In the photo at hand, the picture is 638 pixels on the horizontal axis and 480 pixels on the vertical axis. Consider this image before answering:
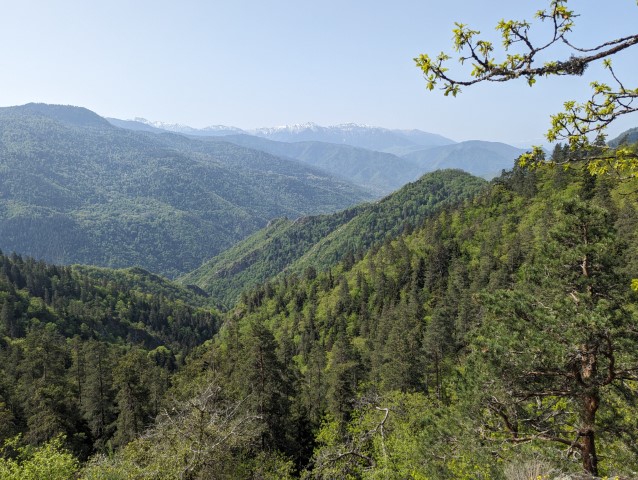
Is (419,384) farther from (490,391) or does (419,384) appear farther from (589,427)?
(589,427)

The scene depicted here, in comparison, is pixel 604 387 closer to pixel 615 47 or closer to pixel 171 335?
pixel 615 47

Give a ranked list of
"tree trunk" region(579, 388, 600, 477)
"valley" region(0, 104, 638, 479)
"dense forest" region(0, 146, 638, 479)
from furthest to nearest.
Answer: "valley" region(0, 104, 638, 479) → "dense forest" region(0, 146, 638, 479) → "tree trunk" region(579, 388, 600, 477)

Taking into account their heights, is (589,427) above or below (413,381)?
above

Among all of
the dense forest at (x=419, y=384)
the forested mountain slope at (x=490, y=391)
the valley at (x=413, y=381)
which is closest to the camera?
the forested mountain slope at (x=490, y=391)

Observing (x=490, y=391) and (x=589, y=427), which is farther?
(x=490, y=391)

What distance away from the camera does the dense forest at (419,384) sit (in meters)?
15.3

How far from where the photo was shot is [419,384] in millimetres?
52250

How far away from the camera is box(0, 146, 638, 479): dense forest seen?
15344mm

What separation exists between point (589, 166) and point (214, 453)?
21327mm

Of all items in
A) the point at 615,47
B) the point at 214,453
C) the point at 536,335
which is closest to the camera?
the point at 615,47

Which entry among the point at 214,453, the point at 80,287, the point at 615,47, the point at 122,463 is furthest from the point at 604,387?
the point at 80,287

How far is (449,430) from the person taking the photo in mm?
18266

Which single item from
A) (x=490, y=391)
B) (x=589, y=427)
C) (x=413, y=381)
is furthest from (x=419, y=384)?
(x=589, y=427)

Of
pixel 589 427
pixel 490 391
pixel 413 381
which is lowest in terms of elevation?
pixel 413 381
